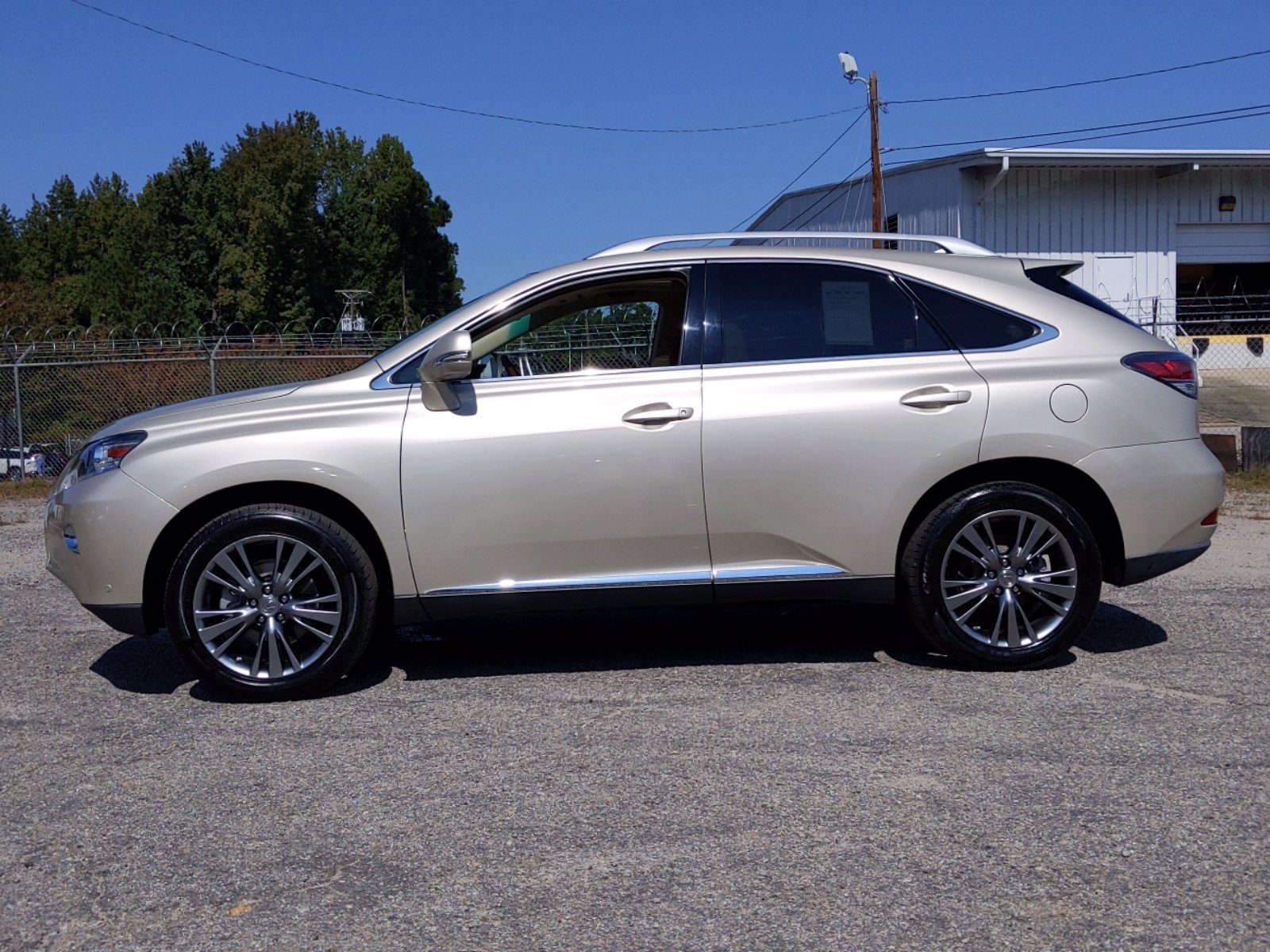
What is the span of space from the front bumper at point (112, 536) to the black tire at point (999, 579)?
302 cm

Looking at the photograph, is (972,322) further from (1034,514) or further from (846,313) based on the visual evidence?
(1034,514)

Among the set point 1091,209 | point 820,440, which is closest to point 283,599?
point 820,440

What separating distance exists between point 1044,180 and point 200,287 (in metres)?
44.2

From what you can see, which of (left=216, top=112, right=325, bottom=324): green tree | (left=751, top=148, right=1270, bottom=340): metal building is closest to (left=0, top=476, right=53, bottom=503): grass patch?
(left=751, top=148, right=1270, bottom=340): metal building

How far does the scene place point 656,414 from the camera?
15.6 feet

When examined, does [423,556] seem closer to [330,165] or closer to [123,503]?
[123,503]

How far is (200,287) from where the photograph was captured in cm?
5988

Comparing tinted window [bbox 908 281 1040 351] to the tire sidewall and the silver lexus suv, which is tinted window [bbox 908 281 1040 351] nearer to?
the silver lexus suv

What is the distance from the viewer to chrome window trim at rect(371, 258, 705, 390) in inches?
191

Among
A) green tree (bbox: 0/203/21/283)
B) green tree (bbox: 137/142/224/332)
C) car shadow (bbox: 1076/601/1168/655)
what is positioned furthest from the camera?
green tree (bbox: 0/203/21/283)

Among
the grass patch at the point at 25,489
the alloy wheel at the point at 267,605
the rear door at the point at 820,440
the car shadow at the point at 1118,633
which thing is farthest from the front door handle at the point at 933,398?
the grass patch at the point at 25,489

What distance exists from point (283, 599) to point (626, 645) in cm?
167

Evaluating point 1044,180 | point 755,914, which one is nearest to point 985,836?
point 755,914

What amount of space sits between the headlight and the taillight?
160 inches
